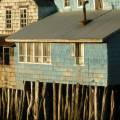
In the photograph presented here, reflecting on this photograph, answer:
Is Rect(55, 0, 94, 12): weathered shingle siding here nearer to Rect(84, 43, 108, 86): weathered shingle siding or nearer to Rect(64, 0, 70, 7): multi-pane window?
Rect(64, 0, 70, 7): multi-pane window

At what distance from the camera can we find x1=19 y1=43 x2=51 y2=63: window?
43.2 meters

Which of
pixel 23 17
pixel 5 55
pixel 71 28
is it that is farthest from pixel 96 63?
pixel 23 17

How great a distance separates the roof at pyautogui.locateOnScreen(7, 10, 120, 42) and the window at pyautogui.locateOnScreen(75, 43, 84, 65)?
23.7 inches

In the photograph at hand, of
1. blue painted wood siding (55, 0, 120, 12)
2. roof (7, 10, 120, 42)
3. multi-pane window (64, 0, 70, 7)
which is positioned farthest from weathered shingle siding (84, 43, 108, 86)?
multi-pane window (64, 0, 70, 7)

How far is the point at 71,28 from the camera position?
43.2m

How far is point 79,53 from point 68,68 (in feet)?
3.67

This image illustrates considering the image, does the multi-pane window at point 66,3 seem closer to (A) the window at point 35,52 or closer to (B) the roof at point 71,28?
(B) the roof at point 71,28

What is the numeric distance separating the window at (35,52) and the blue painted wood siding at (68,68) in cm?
32

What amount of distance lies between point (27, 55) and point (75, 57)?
4.17 metres

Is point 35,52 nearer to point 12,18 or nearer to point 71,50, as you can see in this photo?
point 71,50

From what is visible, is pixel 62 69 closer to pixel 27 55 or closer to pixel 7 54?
pixel 27 55

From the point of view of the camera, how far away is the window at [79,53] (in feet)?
135

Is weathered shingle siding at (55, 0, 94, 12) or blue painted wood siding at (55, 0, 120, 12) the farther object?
weathered shingle siding at (55, 0, 94, 12)

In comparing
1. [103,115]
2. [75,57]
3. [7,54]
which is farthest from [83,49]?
[7,54]
